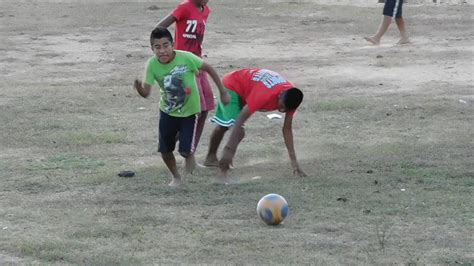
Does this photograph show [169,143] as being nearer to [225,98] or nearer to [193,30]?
[225,98]

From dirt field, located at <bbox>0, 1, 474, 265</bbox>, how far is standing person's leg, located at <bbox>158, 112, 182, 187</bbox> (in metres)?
0.14

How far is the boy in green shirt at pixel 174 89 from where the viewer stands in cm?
798

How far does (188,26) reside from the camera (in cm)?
900

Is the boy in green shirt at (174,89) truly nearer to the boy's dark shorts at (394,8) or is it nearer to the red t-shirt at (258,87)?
the red t-shirt at (258,87)

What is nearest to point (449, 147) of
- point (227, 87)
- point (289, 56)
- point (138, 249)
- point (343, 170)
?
point (343, 170)

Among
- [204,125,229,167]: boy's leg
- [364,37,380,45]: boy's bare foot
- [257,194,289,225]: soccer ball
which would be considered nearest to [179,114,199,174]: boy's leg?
[204,125,229,167]: boy's leg

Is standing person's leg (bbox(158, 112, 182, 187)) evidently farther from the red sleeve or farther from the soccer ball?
the soccer ball

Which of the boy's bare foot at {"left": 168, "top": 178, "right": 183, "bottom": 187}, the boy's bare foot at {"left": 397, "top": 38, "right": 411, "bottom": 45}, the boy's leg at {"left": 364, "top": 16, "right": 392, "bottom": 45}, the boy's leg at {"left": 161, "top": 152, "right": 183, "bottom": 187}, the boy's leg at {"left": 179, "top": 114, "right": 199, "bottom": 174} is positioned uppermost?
the boy's leg at {"left": 179, "top": 114, "right": 199, "bottom": 174}

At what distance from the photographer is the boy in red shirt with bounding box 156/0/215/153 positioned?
29.2 feet

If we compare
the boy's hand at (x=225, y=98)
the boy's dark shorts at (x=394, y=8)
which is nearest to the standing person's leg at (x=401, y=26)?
the boy's dark shorts at (x=394, y=8)

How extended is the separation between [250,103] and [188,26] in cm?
117

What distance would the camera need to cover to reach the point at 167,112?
819 cm

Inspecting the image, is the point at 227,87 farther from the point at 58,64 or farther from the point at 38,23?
the point at 38,23

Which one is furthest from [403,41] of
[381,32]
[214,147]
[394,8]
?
[214,147]
